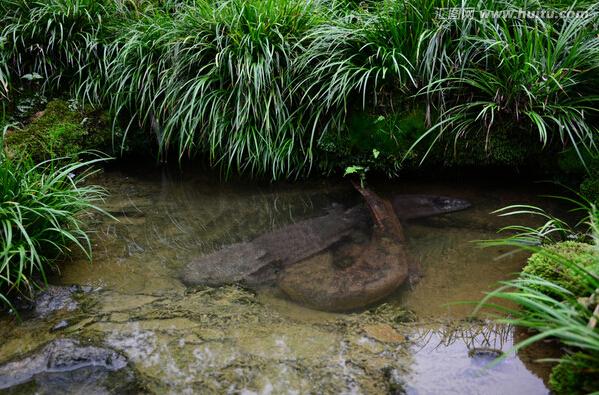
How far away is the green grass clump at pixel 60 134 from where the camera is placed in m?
3.92

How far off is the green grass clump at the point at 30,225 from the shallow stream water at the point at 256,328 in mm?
146

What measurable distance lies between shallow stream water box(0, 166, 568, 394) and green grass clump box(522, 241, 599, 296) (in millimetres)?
126

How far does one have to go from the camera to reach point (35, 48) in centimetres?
443

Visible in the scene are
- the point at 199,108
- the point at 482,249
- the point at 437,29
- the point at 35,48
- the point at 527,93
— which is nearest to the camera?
the point at 482,249

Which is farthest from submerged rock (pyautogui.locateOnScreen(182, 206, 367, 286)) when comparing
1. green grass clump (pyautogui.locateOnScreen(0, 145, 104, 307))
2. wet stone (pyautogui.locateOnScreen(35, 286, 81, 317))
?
green grass clump (pyautogui.locateOnScreen(0, 145, 104, 307))

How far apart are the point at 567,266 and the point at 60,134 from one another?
3780 mm

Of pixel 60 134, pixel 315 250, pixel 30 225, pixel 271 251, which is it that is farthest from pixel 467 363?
pixel 60 134

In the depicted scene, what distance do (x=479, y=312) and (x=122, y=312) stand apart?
1.71 m

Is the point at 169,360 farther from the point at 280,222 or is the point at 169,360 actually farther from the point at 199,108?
the point at 199,108

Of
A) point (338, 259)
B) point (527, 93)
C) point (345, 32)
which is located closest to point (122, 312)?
point (338, 259)

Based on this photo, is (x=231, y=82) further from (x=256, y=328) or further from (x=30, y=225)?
(x=256, y=328)

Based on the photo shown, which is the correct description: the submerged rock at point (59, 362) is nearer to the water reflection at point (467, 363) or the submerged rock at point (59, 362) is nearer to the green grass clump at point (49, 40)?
the water reflection at point (467, 363)

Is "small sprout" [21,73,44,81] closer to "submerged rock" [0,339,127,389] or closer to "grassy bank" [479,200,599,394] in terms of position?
"submerged rock" [0,339,127,389]

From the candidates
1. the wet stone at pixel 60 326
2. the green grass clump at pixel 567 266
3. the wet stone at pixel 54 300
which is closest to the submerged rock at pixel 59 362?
the wet stone at pixel 60 326
